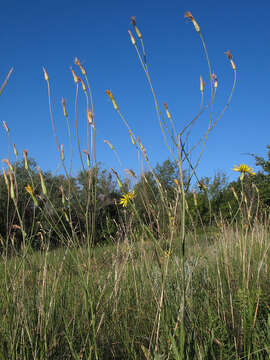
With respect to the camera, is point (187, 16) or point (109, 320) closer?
point (187, 16)

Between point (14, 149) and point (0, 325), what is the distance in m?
0.83

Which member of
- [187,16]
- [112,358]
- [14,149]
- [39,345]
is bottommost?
[112,358]

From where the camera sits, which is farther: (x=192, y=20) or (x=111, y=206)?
(x=111, y=206)

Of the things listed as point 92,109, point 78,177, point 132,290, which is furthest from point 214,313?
point 78,177

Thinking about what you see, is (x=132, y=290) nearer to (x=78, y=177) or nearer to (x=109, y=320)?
(x=109, y=320)

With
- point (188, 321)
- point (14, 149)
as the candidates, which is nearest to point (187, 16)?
point (14, 149)

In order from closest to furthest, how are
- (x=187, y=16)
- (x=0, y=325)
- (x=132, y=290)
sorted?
(x=187, y=16), (x=0, y=325), (x=132, y=290)

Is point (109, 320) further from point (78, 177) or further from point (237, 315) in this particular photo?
point (78, 177)

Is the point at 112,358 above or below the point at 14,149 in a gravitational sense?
below

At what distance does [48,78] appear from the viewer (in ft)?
4.21

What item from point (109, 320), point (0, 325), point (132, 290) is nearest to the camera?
point (0, 325)

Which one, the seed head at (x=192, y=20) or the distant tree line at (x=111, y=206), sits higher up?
the seed head at (x=192, y=20)

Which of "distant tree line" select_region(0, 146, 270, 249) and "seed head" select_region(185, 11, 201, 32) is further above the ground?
"seed head" select_region(185, 11, 201, 32)

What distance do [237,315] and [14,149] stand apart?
4.92 ft
